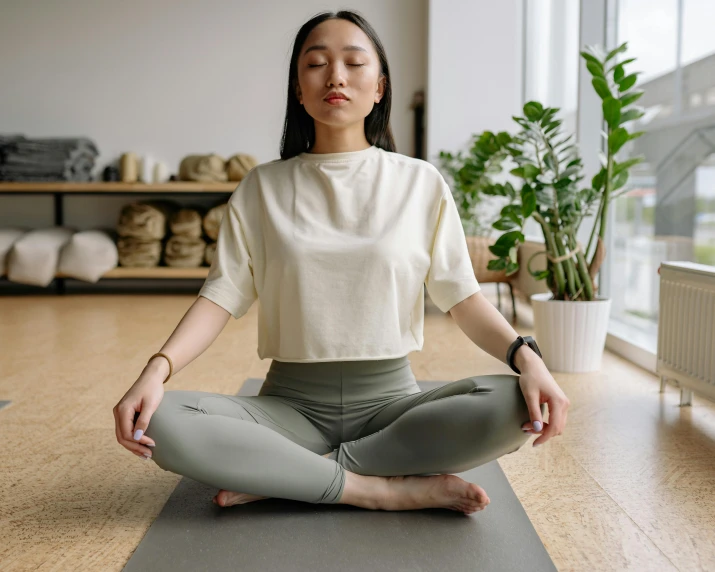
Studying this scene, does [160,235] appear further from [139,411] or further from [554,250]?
[139,411]

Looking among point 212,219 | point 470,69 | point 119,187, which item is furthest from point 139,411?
point 470,69

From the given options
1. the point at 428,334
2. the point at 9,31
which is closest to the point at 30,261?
the point at 9,31

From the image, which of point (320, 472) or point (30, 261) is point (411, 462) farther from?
point (30, 261)

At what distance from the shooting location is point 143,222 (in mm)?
4699

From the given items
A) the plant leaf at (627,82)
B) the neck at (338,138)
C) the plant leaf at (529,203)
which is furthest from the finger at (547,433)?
the plant leaf at (627,82)

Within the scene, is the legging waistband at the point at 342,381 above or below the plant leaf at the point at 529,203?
below

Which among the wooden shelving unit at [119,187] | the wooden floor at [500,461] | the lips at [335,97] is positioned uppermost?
the lips at [335,97]

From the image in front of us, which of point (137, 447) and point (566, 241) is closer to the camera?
point (137, 447)

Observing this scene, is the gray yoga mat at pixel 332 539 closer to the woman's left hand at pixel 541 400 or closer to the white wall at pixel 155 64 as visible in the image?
the woman's left hand at pixel 541 400

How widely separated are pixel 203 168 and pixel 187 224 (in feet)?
1.21

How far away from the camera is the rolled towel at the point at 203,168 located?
4.76m

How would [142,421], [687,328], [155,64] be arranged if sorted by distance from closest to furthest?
[142,421] → [687,328] → [155,64]

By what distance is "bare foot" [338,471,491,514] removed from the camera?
1.30 meters

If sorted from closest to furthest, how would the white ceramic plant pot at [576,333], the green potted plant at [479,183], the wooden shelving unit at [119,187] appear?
the white ceramic plant pot at [576,333], the green potted plant at [479,183], the wooden shelving unit at [119,187]
